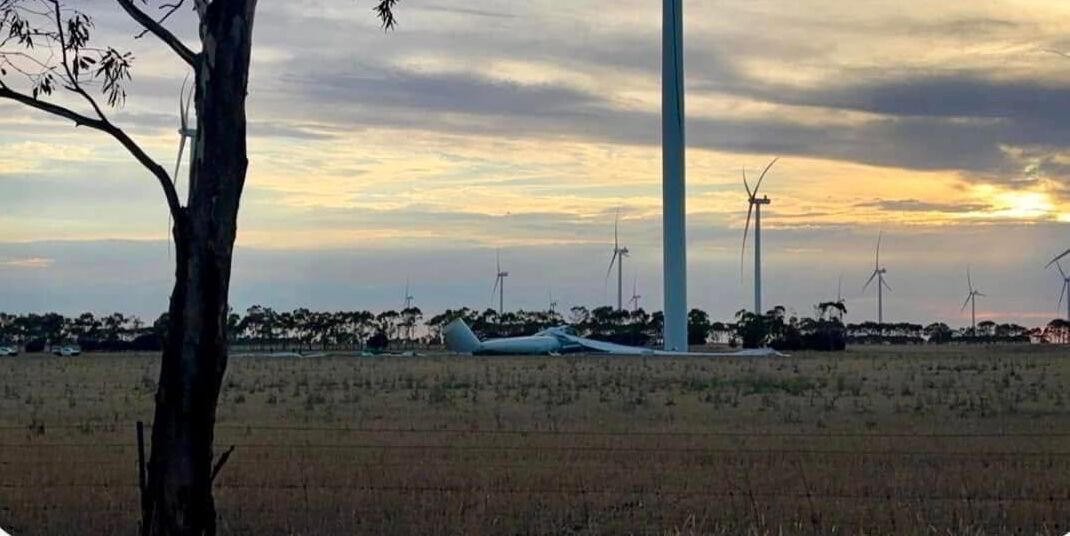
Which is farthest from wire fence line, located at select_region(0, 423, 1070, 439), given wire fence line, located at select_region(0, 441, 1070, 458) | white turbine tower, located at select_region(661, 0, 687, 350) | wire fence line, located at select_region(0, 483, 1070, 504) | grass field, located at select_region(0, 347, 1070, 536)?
white turbine tower, located at select_region(661, 0, 687, 350)

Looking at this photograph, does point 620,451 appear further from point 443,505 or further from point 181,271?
point 181,271

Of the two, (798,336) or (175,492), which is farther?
(798,336)

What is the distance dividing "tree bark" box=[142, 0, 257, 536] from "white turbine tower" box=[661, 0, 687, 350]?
65.0m

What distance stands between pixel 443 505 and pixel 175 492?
13.4 ft

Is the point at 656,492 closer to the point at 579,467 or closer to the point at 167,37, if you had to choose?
the point at 579,467

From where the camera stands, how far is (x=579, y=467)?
59.8 ft

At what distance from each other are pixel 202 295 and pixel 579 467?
800 cm

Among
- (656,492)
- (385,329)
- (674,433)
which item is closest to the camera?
(656,492)

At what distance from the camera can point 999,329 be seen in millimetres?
196750

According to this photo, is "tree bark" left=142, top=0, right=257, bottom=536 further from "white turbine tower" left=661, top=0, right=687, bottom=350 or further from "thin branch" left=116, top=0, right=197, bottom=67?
"white turbine tower" left=661, top=0, right=687, bottom=350

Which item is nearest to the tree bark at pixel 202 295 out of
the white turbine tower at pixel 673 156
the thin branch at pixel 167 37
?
the thin branch at pixel 167 37

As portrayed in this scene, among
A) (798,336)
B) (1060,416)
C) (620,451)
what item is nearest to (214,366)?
(620,451)

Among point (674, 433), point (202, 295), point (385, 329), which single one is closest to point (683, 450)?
point (674, 433)

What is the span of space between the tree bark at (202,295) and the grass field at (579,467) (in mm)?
2415
